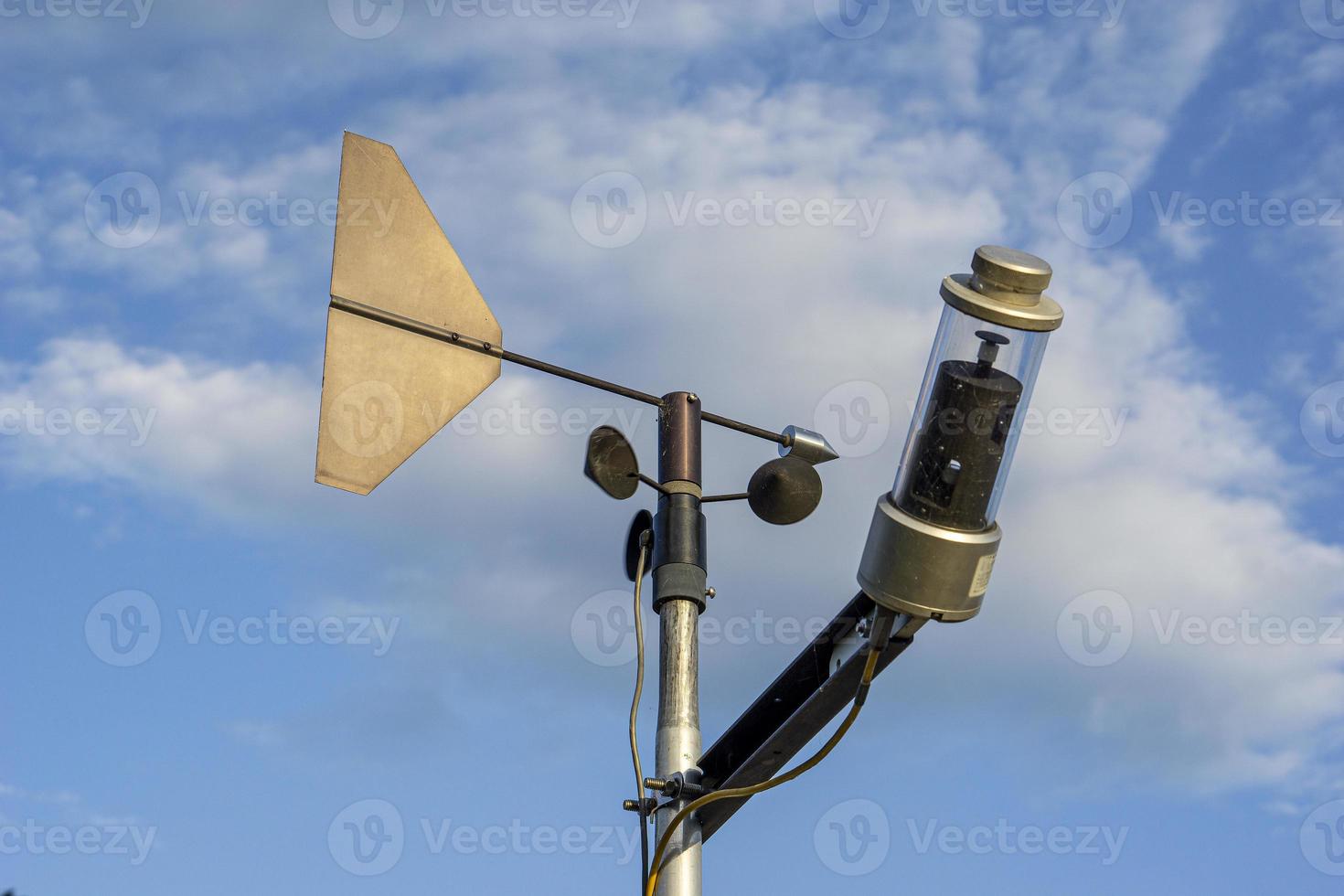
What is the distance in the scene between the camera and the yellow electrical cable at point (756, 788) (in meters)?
3.66

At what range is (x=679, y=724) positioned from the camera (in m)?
4.38

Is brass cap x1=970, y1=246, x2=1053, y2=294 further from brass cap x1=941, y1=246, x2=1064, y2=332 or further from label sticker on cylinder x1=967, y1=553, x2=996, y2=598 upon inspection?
label sticker on cylinder x1=967, y1=553, x2=996, y2=598

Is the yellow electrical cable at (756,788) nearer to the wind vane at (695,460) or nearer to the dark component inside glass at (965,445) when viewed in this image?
the wind vane at (695,460)

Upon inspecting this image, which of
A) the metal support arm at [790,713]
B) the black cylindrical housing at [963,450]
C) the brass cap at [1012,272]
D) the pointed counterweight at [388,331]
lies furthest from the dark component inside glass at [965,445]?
the pointed counterweight at [388,331]

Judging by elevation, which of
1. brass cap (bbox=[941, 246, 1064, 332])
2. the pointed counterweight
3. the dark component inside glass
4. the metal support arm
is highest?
the pointed counterweight

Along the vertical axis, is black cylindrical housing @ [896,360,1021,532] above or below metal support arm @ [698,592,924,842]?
above

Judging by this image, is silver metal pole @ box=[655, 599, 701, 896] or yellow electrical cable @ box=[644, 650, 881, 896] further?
silver metal pole @ box=[655, 599, 701, 896]

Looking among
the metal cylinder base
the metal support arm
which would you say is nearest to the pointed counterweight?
the metal support arm

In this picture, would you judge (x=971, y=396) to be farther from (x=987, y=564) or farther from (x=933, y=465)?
(x=987, y=564)

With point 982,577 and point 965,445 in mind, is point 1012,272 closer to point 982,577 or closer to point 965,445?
point 965,445

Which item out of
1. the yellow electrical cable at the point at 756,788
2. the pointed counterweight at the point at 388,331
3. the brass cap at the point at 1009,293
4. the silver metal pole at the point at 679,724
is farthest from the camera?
the pointed counterweight at the point at 388,331

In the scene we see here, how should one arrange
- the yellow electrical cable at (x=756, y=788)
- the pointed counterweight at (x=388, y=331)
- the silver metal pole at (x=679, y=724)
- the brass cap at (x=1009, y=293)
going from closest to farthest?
the brass cap at (x=1009, y=293) → the yellow electrical cable at (x=756, y=788) → the silver metal pole at (x=679, y=724) → the pointed counterweight at (x=388, y=331)

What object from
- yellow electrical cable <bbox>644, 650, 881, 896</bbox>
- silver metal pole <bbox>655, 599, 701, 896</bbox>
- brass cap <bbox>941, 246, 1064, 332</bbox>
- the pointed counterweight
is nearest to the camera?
brass cap <bbox>941, 246, 1064, 332</bbox>

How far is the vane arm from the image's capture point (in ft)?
15.9
